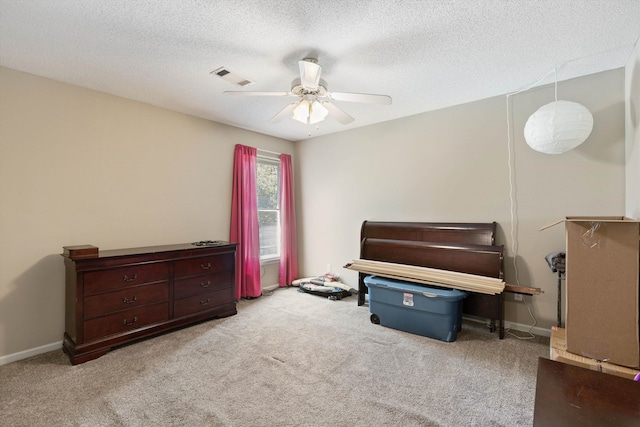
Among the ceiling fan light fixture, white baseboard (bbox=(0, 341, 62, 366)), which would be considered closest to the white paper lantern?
the ceiling fan light fixture

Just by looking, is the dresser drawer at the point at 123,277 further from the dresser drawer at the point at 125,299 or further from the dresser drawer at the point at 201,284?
the dresser drawer at the point at 201,284

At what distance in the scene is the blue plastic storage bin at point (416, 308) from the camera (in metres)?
2.84

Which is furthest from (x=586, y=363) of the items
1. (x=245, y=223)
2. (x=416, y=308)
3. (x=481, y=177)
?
(x=245, y=223)

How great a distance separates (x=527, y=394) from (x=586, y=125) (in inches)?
81.1

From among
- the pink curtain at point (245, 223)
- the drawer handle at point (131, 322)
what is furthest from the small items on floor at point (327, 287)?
the drawer handle at point (131, 322)

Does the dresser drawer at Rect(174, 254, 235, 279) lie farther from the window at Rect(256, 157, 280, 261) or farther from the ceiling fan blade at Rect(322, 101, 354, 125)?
the ceiling fan blade at Rect(322, 101, 354, 125)

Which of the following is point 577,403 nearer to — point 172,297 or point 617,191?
point 617,191

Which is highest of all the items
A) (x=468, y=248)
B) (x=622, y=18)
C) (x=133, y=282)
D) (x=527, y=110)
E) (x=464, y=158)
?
(x=622, y=18)

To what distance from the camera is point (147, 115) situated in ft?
11.2

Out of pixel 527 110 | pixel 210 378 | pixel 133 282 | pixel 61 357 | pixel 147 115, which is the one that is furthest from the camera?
pixel 147 115

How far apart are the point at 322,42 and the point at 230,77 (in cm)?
103

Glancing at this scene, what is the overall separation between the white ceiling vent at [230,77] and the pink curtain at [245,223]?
148 cm

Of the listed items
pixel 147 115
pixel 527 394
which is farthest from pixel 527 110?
pixel 147 115

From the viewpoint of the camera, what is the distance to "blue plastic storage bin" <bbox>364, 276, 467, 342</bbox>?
9.32 ft
